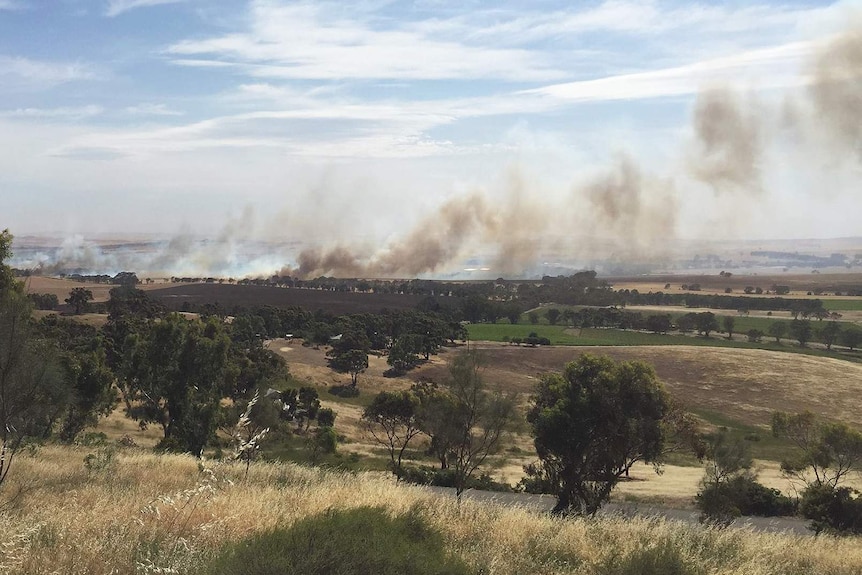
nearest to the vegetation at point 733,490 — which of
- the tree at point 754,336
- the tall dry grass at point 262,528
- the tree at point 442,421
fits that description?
the tree at point 442,421

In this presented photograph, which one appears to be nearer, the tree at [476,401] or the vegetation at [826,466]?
the vegetation at [826,466]

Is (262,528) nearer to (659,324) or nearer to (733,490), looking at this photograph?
(733,490)

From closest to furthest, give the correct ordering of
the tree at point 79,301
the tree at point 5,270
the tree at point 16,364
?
the tree at point 16,364 → the tree at point 5,270 → the tree at point 79,301

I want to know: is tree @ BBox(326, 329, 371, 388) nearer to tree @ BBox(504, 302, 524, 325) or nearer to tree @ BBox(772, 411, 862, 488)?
tree @ BBox(772, 411, 862, 488)

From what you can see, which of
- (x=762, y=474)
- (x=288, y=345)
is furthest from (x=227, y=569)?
(x=288, y=345)

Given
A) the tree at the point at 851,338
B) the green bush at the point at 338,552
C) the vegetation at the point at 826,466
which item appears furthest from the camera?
the tree at the point at 851,338

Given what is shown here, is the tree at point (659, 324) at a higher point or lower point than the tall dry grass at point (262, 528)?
lower

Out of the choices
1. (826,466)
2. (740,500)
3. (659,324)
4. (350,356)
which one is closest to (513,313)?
(659,324)

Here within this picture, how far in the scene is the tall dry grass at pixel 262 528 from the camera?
251 inches

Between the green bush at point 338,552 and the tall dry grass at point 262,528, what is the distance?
588mm

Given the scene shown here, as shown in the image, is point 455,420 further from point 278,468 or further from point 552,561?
point 552,561

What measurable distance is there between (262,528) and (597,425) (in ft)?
70.2

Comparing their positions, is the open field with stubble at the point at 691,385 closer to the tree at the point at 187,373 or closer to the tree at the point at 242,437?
the tree at the point at 187,373

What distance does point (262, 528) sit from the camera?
7855 millimetres
